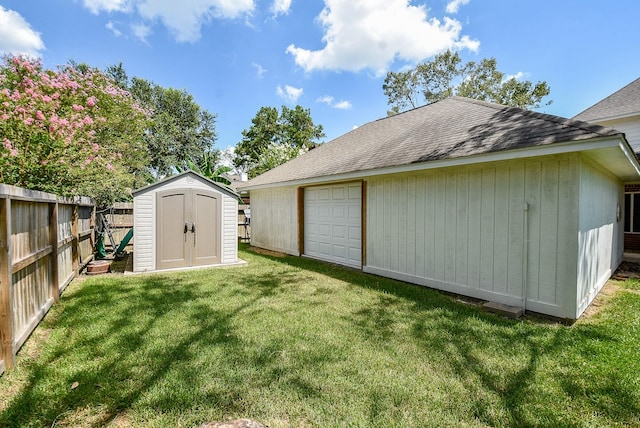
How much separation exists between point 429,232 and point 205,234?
5.44m

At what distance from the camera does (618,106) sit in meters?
11.6

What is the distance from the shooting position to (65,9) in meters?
10.9

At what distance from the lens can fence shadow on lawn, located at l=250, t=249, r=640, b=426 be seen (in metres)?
2.27

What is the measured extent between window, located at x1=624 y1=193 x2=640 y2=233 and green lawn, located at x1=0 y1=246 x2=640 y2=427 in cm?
793

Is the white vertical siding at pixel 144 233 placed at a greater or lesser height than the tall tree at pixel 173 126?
lesser

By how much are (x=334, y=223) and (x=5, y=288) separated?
22.0 ft

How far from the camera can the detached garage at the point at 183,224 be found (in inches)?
271

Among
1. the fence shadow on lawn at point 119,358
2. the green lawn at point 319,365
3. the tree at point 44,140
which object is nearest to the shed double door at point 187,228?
the tree at point 44,140

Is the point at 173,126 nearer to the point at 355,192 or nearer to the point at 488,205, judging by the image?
the point at 355,192

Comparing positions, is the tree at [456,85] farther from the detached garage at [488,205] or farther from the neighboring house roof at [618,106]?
the detached garage at [488,205]

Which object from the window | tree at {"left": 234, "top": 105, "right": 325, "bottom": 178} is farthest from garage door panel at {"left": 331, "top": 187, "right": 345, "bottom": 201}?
tree at {"left": 234, "top": 105, "right": 325, "bottom": 178}

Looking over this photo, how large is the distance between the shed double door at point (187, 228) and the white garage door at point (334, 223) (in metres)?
2.95

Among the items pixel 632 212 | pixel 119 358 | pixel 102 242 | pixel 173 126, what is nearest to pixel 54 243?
pixel 119 358

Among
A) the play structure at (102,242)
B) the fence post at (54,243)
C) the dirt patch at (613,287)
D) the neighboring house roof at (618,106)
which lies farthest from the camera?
the neighboring house roof at (618,106)
